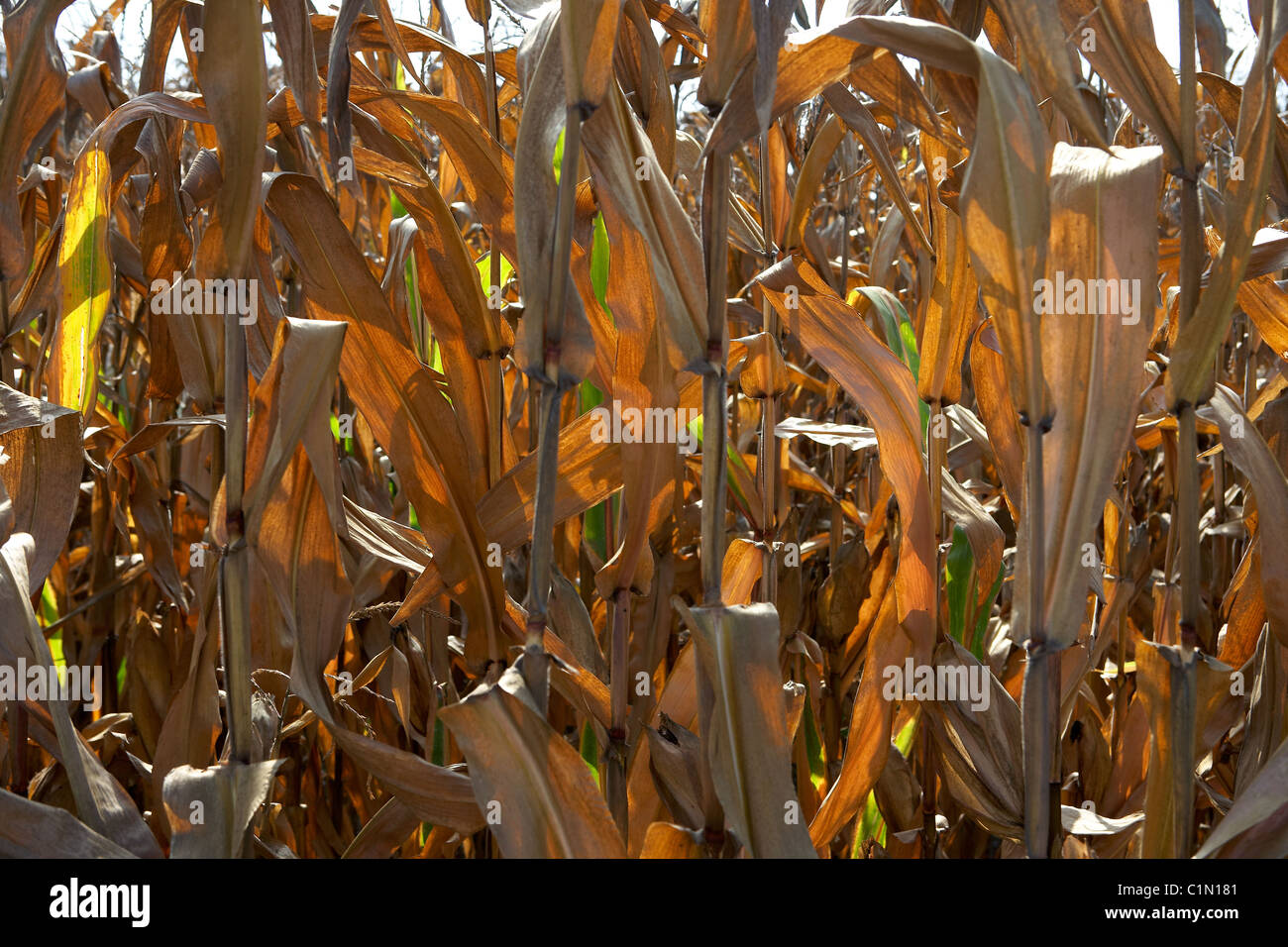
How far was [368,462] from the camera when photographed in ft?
5.27

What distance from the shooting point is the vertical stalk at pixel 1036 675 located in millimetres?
679

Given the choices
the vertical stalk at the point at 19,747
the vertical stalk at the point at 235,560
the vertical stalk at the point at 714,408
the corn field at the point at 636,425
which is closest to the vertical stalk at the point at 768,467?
the corn field at the point at 636,425

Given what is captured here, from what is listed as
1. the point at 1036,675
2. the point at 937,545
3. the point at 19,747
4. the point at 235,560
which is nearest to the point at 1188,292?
the point at 1036,675

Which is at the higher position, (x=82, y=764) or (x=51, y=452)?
(x=51, y=452)

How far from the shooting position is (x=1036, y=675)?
27.5 inches

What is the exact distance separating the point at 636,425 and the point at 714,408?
8.4 inches

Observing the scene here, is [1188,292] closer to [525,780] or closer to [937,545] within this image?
[937,545]

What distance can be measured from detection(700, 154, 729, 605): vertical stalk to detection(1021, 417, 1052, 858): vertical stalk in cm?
21

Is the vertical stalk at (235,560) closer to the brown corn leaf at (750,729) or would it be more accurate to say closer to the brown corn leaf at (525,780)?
the brown corn leaf at (525,780)

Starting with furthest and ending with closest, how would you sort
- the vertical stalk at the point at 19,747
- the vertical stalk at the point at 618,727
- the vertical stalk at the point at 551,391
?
the vertical stalk at the point at 19,747, the vertical stalk at the point at 618,727, the vertical stalk at the point at 551,391

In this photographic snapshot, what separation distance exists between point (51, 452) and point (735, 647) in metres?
0.69
